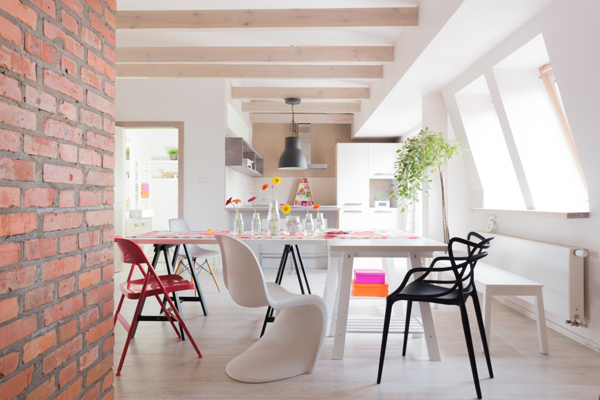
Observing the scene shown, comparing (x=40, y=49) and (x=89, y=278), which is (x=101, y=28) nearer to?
(x=40, y=49)

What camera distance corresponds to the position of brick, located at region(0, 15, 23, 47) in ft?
3.34

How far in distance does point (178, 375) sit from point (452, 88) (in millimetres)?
3733

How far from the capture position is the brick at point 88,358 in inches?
53.7

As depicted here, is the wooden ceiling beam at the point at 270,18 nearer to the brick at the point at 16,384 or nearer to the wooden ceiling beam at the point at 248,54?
the wooden ceiling beam at the point at 248,54

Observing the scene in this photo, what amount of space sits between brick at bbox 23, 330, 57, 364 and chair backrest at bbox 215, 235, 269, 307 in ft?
3.26

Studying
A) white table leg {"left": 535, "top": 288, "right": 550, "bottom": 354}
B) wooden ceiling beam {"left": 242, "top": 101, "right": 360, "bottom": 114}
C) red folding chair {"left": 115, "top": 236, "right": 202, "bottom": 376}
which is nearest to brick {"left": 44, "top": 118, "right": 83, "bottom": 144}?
red folding chair {"left": 115, "top": 236, "right": 202, "bottom": 376}

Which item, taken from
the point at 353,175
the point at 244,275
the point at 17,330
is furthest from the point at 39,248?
the point at 353,175

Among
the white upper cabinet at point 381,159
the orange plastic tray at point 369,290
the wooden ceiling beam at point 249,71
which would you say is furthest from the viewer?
the white upper cabinet at point 381,159

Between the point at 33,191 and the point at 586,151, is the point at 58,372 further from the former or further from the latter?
A: the point at 586,151

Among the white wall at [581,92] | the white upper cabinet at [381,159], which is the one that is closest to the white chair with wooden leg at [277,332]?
the white wall at [581,92]

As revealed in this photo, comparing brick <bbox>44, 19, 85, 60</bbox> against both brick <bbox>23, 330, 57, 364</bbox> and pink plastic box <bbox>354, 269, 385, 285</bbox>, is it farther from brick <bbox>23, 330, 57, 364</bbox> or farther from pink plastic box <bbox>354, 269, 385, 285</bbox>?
pink plastic box <bbox>354, 269, 385, 285</bbox>

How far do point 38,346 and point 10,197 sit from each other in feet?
1.47

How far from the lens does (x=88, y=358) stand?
1.41 m

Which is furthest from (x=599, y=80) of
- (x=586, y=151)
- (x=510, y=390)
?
(x=510, y=390)
